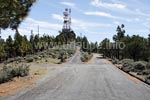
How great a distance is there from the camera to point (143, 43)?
97.4m

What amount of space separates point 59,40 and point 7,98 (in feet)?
459

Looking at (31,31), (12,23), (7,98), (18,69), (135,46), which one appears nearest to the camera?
(7,98)

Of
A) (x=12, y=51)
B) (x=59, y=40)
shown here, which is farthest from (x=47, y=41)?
(x=12, y=51)

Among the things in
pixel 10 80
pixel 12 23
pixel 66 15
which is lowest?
pixel 10 80

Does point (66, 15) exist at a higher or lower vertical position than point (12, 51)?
higher

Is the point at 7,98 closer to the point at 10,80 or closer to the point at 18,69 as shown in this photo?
the point at 10,80

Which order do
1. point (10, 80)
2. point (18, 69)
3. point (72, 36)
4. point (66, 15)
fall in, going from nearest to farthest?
point (10, 80) < point (18, 69) < point (66, 15) < point (72, 36)

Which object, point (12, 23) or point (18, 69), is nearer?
point (12, 23)

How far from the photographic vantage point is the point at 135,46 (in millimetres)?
95938

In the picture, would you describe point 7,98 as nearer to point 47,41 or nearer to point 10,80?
point 10,80

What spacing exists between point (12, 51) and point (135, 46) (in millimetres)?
36582

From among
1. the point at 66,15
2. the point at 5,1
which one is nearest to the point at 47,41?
the point at 66,15

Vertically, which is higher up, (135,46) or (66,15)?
(66,15)

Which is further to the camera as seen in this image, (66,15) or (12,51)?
(66,15)
